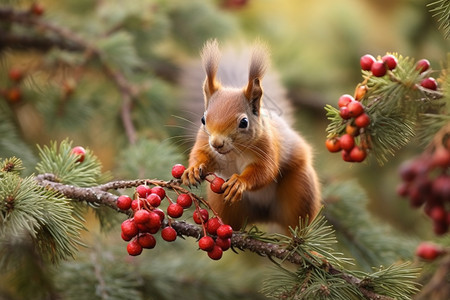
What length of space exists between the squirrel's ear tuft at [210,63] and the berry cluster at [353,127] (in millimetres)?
545

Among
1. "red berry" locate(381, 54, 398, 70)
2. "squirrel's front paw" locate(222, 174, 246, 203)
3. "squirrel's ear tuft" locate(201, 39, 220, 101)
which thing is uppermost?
"squirrel's ear tuft" locate(201, 39, 220, 101)

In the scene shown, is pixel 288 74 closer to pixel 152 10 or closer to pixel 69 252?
pixel 152 10

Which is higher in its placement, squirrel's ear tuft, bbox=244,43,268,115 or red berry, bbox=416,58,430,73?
squirrel's ear tuft, bbox=244,43,268,115

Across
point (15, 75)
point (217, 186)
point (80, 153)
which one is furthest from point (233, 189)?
point (15, 75)

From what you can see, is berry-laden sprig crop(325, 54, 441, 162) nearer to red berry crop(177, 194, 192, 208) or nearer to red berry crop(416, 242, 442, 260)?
red berry crop(416, 242, 442, 260)

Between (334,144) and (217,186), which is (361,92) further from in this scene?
(217,186)

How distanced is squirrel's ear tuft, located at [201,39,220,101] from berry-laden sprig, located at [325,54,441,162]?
52 cm

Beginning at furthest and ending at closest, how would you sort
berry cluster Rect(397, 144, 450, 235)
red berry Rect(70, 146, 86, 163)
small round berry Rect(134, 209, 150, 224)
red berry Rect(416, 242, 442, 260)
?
red berry Rect(70, 146, 86, 163)
small round berry Rect(134, 209, 150, 224)
red berry Rect(416, 242, 442, 260)
berry cluster Rect(397, 144, 450, 235)

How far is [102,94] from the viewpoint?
109 inches

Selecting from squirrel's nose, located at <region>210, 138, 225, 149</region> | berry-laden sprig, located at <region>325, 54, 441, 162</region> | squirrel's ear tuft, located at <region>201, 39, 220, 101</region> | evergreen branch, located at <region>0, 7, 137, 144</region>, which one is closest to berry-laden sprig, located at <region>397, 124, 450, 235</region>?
berry-laden sprig, located at <region>325, 54, 441, 162</region>

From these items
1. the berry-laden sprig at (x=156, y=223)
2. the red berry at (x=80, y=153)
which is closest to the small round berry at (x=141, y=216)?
the berry-laden sprig at (x=156, y=223)

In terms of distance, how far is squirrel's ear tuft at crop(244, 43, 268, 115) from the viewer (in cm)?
167

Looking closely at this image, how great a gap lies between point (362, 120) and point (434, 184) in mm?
358

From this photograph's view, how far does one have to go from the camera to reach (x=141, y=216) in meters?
1.22
